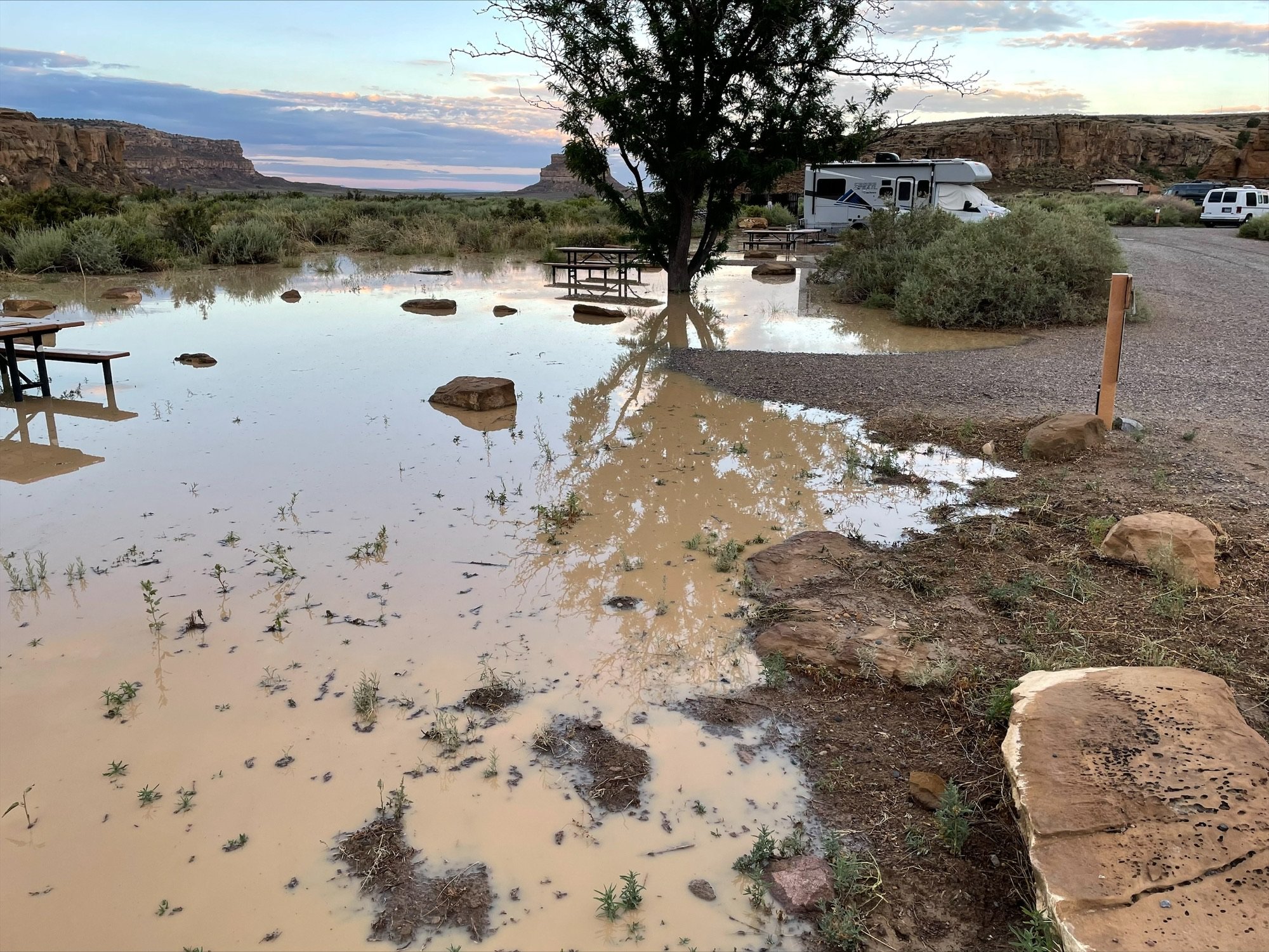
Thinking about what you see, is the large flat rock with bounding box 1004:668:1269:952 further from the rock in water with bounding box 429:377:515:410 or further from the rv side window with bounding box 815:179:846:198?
the rv side window with bounding box 815:179:846:198

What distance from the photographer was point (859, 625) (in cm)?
407

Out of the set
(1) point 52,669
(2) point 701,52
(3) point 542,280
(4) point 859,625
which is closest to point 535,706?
(4) point 859,625

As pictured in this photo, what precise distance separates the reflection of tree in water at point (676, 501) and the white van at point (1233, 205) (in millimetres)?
32804

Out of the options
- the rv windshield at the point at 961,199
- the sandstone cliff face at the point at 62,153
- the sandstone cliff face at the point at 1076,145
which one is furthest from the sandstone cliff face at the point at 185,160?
the rv windshield at the point at 961,199

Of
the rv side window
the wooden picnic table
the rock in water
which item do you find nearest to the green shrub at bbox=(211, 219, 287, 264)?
the wooden picnic table

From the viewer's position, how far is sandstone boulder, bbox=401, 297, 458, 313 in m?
14.3

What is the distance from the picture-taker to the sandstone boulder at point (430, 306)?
14312mm

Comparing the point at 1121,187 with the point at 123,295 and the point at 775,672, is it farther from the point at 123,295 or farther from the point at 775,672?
the point at 775,672

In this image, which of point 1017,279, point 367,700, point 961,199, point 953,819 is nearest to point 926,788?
point 953,819

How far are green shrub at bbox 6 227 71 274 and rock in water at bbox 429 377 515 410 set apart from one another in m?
14.8

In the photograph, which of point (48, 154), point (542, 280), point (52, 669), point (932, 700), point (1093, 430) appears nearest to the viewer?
point (932, 700)

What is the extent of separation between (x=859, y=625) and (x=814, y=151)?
1303 centimetres

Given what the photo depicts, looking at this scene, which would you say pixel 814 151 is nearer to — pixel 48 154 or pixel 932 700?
pixel 932 700

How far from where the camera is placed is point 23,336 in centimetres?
868
